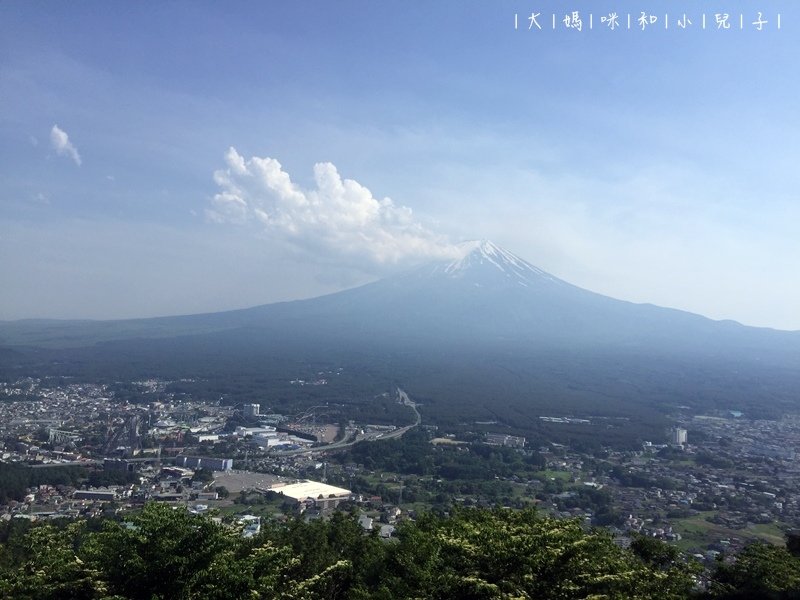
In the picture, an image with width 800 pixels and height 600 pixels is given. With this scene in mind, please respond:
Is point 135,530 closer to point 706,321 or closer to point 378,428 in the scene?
point 378,428

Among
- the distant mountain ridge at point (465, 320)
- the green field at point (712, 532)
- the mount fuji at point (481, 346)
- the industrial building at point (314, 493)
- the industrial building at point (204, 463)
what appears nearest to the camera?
the green field at point (712, 532)

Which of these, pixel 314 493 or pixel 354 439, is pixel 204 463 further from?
pixel 354 439

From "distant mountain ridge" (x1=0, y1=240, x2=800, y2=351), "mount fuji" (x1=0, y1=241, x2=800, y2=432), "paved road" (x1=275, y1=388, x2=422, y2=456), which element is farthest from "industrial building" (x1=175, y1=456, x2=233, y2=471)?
"distant mountain ridge" (x1=0, y1=240, x2=800, y2=351)

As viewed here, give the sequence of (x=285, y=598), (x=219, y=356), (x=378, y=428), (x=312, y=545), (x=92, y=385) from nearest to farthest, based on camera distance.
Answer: (x=285, y=598) → (x=312, y=545) → (x=378, y=428) → (x=92, y=385) → (x=219, y=356)

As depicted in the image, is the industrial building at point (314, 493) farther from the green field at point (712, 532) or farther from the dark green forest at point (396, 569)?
the dark green forest at point (396, 569)

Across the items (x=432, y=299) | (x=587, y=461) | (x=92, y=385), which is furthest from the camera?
(x=432, y=299)

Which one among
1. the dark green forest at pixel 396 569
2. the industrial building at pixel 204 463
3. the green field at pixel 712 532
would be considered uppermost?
the dark green forest at pixel 396 569

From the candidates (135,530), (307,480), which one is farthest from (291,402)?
(135,530)

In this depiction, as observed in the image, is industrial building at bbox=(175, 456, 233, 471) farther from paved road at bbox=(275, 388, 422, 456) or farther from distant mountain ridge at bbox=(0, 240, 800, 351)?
distant mountain ridge at bbox=(0, 240, 800, 351)

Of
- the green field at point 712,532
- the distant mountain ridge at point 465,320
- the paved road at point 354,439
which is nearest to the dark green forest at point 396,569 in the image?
the green field at point 712,532

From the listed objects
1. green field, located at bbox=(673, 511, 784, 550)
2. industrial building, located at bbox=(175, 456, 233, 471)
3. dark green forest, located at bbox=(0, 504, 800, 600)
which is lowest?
green field, located at bbox=(673, 511, 784, 550)

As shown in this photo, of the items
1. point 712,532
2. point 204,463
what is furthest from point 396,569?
point 204,463
